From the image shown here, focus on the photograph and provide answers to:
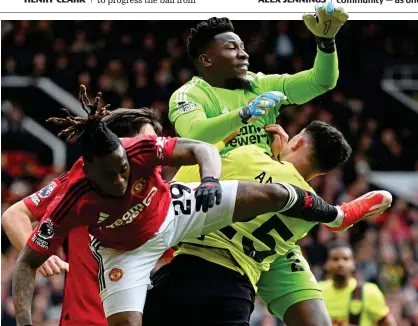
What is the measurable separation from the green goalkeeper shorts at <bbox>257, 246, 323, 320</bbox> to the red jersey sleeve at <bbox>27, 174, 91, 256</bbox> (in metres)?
1.37

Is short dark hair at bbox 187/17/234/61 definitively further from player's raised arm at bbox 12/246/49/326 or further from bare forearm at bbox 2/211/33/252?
player's raised arm at bbox 12/246/49/326

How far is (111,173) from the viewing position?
5.18 m

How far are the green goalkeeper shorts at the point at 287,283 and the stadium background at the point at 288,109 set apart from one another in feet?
18.0

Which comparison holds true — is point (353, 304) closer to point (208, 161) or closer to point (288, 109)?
point (208, 161)

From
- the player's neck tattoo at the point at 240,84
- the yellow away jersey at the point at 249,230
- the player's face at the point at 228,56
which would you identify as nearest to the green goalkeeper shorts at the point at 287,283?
the yellow away jersey at the point at 249,230

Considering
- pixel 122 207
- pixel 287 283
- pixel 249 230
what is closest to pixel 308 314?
pixel 287 283

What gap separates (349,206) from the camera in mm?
6191

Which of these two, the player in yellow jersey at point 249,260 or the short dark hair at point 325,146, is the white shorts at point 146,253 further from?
the short dark hair at point 325,146

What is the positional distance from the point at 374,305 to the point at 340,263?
0.58 metres

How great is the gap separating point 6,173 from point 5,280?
183 cm

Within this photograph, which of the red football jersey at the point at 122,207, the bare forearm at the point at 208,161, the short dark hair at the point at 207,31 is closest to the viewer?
the bare forearm at the point at 208,161

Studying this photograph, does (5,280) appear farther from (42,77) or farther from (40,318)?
(42,77)

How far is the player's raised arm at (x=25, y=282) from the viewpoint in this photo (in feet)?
17.8

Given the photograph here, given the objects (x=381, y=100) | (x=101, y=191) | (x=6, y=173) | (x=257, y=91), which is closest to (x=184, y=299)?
(x=101, y=191)
